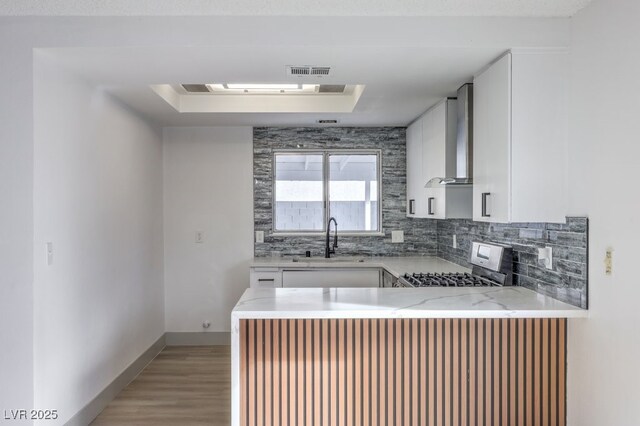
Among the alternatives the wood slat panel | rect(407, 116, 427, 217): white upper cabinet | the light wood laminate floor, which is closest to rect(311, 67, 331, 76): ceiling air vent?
the wood slat panel

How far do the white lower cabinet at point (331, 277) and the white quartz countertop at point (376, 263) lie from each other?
0.05 m

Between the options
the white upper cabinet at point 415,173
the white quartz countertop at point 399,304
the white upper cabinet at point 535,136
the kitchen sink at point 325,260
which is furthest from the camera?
the kitchen sink at point 325,260

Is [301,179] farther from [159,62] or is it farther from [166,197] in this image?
[159,62]

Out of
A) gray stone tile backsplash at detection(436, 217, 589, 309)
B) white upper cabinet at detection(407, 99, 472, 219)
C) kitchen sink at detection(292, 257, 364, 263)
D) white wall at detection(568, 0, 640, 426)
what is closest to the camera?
white wall at detection(568, 0, 640, 426)

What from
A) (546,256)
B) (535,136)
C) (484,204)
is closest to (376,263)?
(484,204)

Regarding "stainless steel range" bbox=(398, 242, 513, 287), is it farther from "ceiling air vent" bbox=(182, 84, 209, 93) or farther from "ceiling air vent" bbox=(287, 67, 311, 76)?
"ceiling air vent" bbox=(182, 84, 209, 93)

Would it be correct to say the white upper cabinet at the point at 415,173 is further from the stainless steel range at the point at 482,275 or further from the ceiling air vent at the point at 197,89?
the ceiling air vent at the point at 197,89

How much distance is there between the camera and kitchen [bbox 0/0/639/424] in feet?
6.66

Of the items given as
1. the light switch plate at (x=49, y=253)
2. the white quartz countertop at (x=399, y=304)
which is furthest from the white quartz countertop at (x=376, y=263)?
the light switch plate at (x=49, y=253)

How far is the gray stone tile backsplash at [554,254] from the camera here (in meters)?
2.26

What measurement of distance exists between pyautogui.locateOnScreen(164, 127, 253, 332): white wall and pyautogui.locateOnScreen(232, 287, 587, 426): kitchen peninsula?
8.41 ft

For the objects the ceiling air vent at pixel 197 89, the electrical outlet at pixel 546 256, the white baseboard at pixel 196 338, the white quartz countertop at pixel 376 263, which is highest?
the ceiling air vent at pixel 197 89

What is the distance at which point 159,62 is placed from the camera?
260cm

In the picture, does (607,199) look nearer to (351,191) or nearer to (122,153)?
(351,191)
